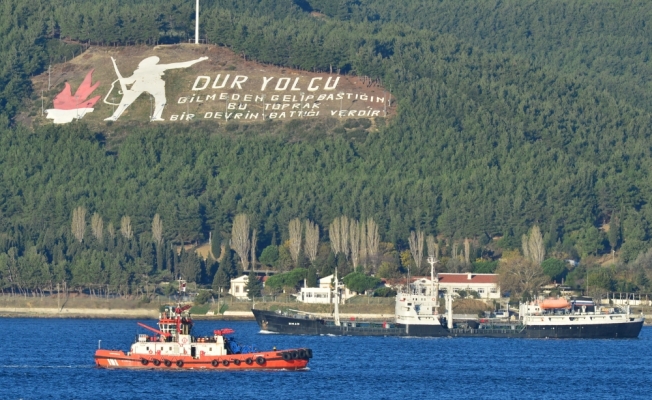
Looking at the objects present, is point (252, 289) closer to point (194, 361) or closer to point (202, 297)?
point (202, 297)

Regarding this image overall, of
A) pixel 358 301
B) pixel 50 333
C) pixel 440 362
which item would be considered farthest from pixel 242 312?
pixel 440 362

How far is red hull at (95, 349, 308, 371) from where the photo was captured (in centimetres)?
11269

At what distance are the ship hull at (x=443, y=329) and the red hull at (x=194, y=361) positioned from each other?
50261 millimetres

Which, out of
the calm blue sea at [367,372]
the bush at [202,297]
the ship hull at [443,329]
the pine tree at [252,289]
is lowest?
the calm blue sea at [367,372]

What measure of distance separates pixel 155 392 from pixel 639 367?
4402 centimetres

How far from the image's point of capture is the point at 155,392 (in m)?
103

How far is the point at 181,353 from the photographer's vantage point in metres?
113

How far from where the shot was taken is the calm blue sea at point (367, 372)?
10575 centimetres

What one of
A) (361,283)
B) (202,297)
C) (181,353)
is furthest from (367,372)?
(361,283)

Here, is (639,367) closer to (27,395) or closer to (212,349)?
(212,349)

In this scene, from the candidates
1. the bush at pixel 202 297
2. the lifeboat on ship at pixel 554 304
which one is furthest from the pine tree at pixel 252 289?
the lifeboat on ship at pixel 554 304

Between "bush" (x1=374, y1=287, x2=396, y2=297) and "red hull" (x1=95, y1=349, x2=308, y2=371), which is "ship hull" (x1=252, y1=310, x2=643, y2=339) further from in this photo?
"red hull" (x1=95, y1=349, x2=308, y2=371)

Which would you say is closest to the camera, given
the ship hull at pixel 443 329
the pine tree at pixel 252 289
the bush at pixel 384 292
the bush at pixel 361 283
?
the ship hull at pixel 443 329

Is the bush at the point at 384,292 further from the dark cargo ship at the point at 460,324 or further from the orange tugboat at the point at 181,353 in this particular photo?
the orange tugboat at the point at 181,353
